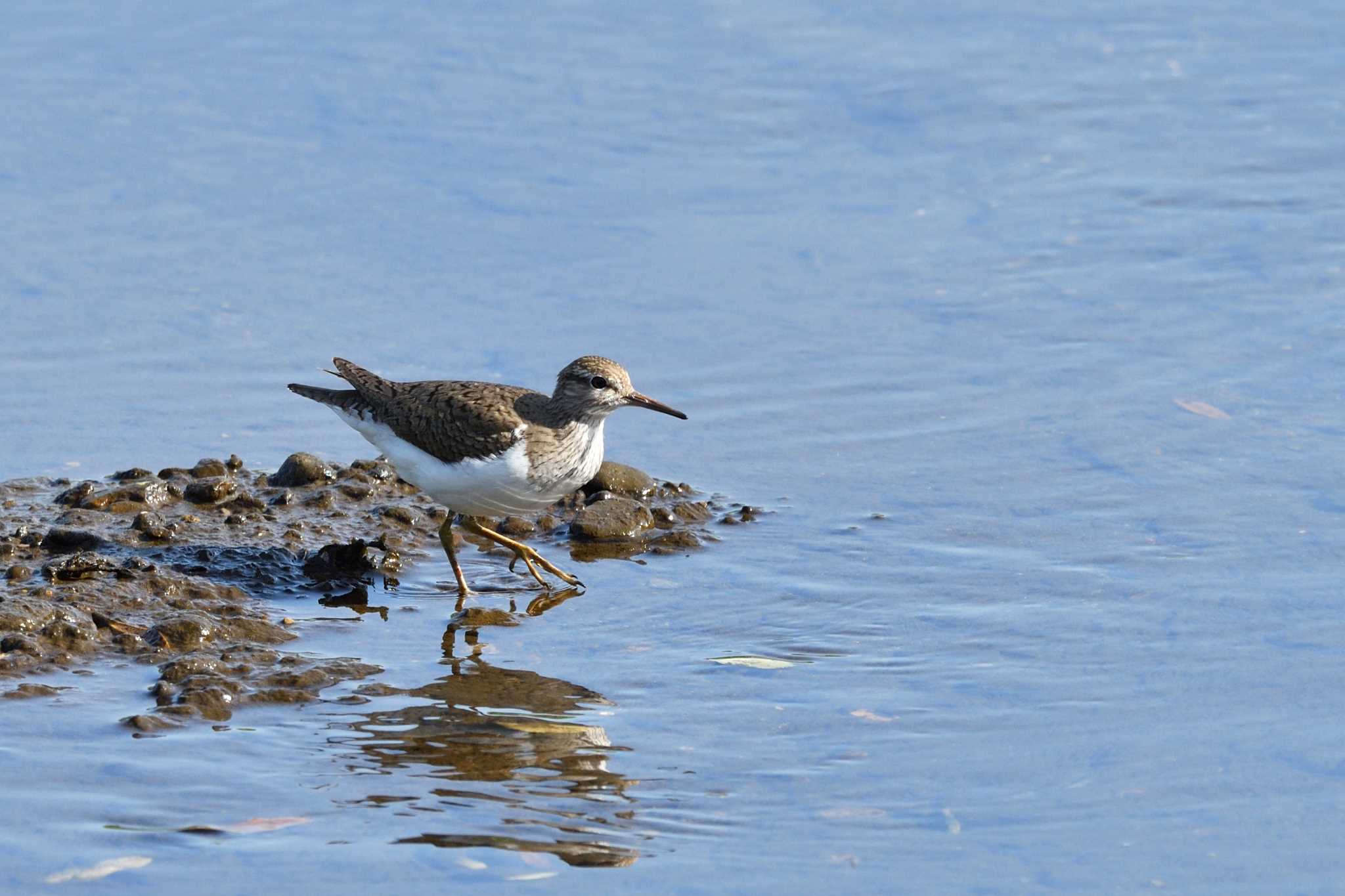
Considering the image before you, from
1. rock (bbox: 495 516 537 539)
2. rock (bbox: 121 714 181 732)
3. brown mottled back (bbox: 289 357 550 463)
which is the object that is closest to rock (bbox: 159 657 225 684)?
rock (bbox: 121 714 181 732)

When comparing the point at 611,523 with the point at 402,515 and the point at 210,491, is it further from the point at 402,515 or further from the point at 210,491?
the point at 210,491

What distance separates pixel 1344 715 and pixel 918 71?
8.09 meters

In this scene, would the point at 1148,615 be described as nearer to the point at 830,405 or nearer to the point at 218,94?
the point at 830,405

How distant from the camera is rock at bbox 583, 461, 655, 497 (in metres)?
8.63

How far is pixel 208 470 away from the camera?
8.48 metres

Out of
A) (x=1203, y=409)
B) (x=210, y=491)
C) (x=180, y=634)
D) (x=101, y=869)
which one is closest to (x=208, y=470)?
(x=210, y=491)

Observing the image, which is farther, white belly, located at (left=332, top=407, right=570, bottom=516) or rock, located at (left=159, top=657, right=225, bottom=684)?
white belly, located at (left=332, top=407, right=570, bottom=516)

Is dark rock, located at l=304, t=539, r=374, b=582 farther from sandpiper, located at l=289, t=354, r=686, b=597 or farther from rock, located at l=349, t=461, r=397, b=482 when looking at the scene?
rock, located at l=349, t=461, r=397, b=482

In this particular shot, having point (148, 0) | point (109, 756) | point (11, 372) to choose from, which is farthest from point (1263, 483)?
point (148, 0)

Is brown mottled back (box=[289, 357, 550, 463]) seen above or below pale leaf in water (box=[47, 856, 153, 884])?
above

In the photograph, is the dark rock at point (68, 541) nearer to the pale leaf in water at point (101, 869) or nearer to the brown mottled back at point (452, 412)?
the brown mottled back at point (452, 412)

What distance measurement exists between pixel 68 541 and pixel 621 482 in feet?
8.78

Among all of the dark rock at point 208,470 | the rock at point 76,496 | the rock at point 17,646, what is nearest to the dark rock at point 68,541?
the rock at point 76,496

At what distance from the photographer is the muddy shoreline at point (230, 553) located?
661 cm
